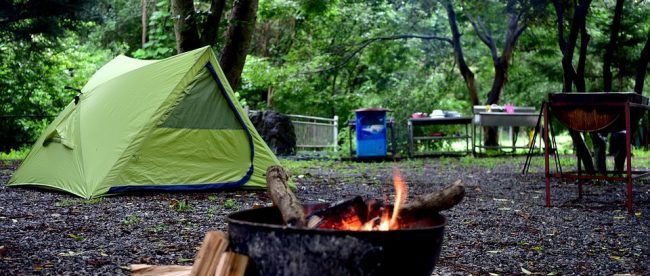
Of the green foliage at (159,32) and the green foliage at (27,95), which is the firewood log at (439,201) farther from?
the green foliage at (27,95)

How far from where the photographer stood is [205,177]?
6.67 meters

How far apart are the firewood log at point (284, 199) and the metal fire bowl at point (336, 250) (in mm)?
204

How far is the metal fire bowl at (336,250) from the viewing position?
84.2 inches

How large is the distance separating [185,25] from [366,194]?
3124mm

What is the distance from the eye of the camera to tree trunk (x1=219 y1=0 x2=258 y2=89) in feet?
26.7

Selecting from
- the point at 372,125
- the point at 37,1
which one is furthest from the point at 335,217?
the point at 372,125

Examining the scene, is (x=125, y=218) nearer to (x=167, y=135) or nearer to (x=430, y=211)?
(x=167, y=135)

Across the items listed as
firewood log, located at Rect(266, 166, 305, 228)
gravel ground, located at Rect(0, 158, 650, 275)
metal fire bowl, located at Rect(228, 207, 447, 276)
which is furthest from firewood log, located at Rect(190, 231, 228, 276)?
gravel ground, located at Rect(0, 158, 650, 275)

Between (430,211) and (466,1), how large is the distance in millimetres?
13635

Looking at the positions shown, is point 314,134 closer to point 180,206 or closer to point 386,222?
point 180,206

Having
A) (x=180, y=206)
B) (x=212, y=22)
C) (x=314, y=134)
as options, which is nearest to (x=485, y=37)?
(x=314, y=134)

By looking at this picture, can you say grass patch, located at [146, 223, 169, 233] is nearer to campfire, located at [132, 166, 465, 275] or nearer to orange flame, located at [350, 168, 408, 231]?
campfire, located at [132, 166, 465, 275]

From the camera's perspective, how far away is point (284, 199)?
2646mm

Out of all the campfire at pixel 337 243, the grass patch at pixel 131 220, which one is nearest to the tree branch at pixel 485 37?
the grass patch at pixel 131 220
